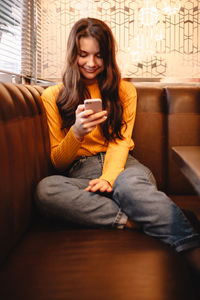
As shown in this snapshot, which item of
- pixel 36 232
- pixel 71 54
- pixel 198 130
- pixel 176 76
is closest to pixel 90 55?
pixel 71 54

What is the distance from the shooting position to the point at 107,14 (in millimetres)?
2859

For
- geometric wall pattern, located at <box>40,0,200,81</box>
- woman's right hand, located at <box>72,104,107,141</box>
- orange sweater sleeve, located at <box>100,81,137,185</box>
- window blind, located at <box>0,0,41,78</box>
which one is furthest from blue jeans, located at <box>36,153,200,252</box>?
geometric wall pattern, located at <box>40,0,200,81</box>

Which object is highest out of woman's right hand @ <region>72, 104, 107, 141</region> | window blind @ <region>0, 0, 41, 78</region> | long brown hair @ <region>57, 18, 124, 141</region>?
window blind @ <region>0, 0, 41, 78</region>

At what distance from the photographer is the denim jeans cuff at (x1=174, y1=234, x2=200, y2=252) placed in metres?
0.92

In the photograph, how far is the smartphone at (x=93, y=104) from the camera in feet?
3.74

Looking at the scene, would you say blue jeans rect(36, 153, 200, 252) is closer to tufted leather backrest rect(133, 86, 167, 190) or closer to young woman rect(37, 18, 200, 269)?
young woman rect(37, 18, 200, 269)

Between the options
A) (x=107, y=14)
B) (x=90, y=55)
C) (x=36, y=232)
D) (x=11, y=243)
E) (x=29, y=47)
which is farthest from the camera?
(x=107, y=14)

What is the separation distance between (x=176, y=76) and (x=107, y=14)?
0.88 meters

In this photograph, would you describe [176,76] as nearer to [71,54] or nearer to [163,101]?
[163,101]

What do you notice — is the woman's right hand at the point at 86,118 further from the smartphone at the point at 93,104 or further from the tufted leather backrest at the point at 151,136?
the tufted leather backrest at the point at 151,136

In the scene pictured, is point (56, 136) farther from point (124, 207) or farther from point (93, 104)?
point (124, 207)

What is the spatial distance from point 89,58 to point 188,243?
3.07ft

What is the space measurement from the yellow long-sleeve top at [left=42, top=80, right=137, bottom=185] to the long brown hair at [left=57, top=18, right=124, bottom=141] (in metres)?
0.04

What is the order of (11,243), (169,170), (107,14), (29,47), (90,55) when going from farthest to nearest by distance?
(107,14) < (29,47) < (169,170) < (90,55) < (11,243)
